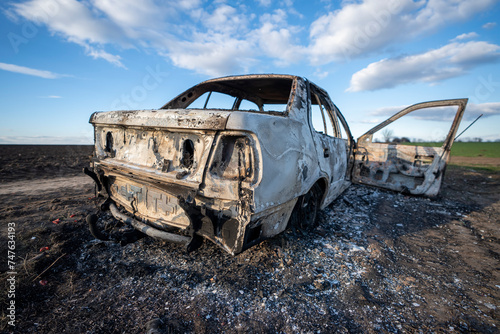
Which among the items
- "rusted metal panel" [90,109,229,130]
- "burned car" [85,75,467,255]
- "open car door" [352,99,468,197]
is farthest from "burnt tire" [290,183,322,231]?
"open car door" [352,99,468,197]

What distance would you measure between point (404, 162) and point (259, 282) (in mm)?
4437

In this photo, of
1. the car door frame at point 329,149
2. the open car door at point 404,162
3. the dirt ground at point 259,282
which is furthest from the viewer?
the open car door at point 404,162

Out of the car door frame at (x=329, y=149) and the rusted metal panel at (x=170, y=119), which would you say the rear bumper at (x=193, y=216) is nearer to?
the rusted metal panel at (x=170, y=119)

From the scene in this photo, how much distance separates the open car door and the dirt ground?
1.51 meters

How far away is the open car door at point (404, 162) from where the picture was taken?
4.44 m

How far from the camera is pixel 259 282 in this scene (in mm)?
1967

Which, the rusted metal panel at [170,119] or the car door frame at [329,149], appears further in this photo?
the car door frame at [329,149]

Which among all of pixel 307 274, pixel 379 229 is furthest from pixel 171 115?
pixel 379 229

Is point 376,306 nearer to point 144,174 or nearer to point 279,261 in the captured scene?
point 279,261

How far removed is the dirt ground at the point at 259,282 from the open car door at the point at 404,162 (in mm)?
1508

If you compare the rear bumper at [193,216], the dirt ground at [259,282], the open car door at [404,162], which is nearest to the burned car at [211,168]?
the rear bumper at [193,216]

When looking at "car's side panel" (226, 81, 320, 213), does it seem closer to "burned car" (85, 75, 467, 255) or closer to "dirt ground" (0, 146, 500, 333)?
"burned car" (85, 75, 467, 255)

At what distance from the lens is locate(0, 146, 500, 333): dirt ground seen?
158cm

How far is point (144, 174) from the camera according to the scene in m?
1.96
